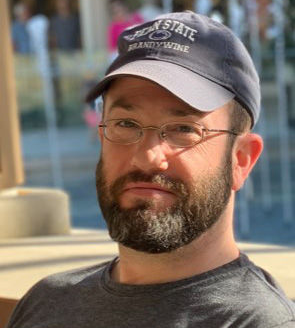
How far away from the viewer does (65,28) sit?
982 centimetres

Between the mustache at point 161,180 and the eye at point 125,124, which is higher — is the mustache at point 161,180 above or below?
below

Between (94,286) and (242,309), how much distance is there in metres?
0.32

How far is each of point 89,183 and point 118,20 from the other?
1.85m

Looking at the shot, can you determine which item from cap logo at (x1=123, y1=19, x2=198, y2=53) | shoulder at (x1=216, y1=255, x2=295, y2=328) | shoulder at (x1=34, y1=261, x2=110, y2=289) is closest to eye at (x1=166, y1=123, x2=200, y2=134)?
cap logo at (x1=123, y1=19, x2=198, y2=53)

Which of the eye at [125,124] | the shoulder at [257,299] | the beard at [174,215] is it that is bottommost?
the shoulder at [257,299]

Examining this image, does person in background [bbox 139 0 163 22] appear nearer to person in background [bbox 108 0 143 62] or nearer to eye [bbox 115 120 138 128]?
person in background [bbox 108 0 143 62]

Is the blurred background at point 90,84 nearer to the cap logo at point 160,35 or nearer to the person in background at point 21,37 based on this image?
the person in background at point 21,37

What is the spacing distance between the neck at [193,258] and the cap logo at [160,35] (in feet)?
1.03

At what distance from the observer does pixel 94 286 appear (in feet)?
4.84

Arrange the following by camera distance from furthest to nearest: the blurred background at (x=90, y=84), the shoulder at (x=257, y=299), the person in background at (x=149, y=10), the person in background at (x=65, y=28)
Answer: the person in background at (x=65, y=28) < the person in background at (x=149, y=10) < the blurred background at (x=90, y=84) < the shoulder at (x=257, y=299)

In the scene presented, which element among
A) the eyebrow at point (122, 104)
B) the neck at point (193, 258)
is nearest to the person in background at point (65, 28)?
the eyebrow at point (122, 104)

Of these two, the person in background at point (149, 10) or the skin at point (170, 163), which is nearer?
the skin at point (170, 163)

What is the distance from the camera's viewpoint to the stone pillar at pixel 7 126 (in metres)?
3.21

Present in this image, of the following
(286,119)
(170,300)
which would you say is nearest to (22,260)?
(170,300)
